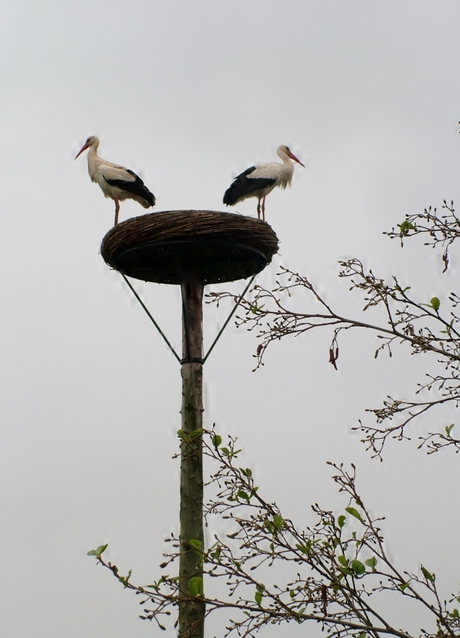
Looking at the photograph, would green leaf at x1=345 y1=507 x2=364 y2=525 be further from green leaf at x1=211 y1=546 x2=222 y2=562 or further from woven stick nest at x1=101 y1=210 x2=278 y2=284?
woven stick nest at x1=101 y1=210 x2=278 y2=284

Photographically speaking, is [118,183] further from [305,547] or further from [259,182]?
[305,547]

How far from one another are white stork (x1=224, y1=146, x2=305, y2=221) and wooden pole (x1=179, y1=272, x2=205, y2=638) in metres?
1.74

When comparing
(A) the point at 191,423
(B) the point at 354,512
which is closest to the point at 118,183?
(A) the point at 191,423

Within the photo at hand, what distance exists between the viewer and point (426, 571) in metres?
2.74

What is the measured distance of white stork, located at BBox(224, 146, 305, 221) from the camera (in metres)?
7.09

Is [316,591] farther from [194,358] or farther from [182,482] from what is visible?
[194,358]

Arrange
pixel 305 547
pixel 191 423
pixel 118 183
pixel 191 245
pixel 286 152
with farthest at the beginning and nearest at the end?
1. pixel 286 152
2. pixel 118 183
3. pixel 191 245
4. pixel 191 423
5. pixel 305 547

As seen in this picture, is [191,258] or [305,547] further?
[191,258]

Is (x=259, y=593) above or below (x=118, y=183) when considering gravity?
below

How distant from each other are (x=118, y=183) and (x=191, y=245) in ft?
6.90

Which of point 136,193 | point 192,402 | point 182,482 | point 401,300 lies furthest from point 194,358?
point 401,300

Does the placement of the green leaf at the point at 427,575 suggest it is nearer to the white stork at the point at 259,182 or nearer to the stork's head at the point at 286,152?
the white stork at the point at 259,182

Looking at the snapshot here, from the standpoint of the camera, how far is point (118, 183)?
7074 mm

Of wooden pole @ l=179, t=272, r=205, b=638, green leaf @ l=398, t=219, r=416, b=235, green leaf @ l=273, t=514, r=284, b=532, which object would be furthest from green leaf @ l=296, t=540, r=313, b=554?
wooden pole @ l=179, t=272, r=205, b=638
